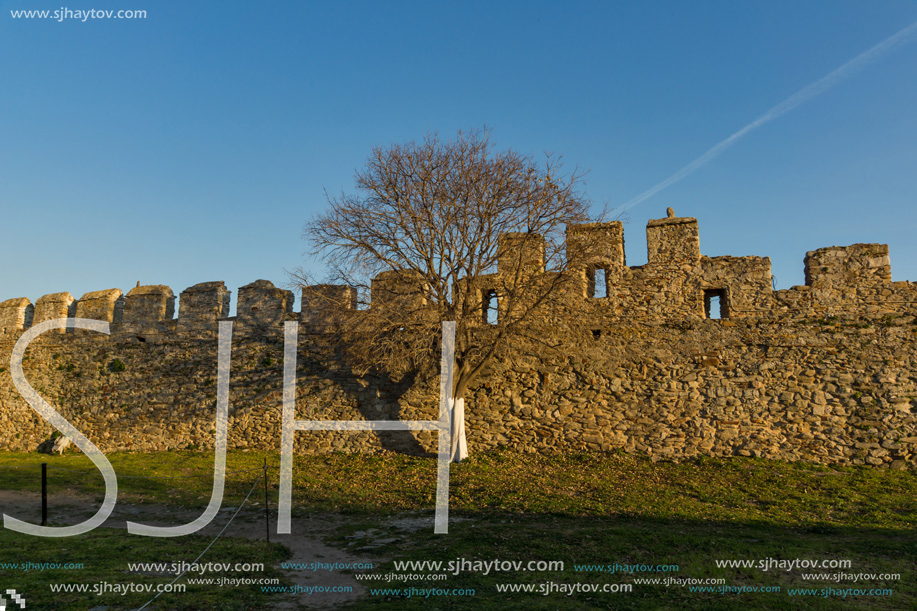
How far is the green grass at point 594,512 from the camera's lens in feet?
18.9

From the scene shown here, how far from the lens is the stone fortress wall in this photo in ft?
36.7

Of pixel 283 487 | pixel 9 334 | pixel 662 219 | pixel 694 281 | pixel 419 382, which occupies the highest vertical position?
pixel 662 219

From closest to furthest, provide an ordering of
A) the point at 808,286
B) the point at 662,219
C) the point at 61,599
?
the point at 61,599 → the point at 808,286 → the point at 662,219

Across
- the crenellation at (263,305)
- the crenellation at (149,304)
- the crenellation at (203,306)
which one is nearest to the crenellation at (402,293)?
the crenellation at (263,305)

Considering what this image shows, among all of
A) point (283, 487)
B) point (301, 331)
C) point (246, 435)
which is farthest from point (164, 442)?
point (283, 487)

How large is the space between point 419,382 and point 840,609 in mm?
9042

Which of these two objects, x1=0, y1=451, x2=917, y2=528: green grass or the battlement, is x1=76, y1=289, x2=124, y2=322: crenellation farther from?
the battlement

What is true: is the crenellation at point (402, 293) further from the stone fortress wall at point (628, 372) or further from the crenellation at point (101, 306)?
the crenellation at point (101, 306)

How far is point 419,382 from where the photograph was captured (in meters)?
13.1

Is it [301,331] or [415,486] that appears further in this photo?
[301,331]

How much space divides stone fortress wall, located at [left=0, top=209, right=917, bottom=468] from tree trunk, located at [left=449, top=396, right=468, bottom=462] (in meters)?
0.95

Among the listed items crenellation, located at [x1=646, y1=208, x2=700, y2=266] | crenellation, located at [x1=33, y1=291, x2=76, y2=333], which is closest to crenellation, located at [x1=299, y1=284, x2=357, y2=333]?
crenellation, located at [x1=646, y1=208, x2=700, y2=266]

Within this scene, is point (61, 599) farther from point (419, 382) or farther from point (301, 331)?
point (301, 331)

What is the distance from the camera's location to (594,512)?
8703mm
